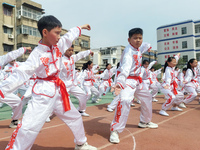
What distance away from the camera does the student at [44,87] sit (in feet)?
7.08

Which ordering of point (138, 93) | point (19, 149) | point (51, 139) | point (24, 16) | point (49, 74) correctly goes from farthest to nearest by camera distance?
point (24, 16)
point (138, 93)
point (51, 139)
point (49, 74)
point (19, 149)

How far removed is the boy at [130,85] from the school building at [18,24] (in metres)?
23.9

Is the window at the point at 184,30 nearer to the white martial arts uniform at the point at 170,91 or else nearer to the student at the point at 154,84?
the student at the point at 154,84

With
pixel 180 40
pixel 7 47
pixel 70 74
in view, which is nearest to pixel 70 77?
pixel 70 74

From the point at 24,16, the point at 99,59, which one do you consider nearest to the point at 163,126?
the point at 24,16

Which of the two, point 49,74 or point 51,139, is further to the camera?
point 51,139

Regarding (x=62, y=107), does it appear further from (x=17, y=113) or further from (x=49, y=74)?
(x=17, y=113)

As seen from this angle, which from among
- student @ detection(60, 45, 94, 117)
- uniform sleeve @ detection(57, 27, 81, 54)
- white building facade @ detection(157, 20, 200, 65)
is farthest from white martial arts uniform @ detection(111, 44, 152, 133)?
white building facade @ detection(157, 20, 200, 65)

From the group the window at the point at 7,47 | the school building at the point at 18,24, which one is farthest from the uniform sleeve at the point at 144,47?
the window at the point at 7,47

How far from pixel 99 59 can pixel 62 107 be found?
45322mm

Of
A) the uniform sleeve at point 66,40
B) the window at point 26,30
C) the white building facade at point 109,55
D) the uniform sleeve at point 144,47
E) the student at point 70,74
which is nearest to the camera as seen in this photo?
the uniform sleeve at point 66,40

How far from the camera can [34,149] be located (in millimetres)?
2977

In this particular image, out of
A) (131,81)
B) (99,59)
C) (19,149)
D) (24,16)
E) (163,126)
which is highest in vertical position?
(24,16)

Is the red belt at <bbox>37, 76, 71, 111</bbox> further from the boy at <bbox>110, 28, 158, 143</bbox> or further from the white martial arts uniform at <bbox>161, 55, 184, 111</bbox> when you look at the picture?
the white martial arts uniform at <bbox>161, 55, 184, 111</bbox>
